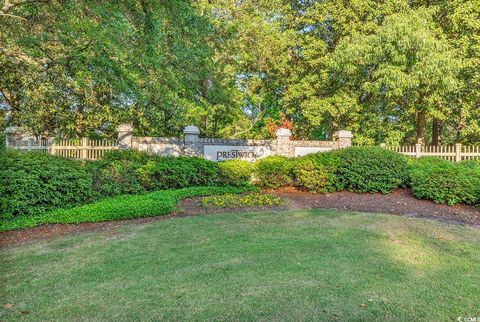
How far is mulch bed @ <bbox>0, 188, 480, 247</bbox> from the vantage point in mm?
5457

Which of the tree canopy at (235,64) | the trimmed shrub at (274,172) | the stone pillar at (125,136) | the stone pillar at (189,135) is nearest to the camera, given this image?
the tree canopy at (235,64)

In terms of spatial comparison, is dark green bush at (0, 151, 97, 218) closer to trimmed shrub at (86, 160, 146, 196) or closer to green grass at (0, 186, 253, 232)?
green grass at (0, 186, 253, 232)

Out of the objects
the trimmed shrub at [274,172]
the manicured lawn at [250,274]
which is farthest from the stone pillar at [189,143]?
the manicured lawn at [250,274]

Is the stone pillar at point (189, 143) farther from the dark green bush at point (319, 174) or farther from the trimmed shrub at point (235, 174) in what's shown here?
the dark green bush at point (319, 174)

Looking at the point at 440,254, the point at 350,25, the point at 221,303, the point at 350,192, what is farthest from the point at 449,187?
the point at 350,25

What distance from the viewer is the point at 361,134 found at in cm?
1565

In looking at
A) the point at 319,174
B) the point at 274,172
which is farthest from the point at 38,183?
the point at 319,174

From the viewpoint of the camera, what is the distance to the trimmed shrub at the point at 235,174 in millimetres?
9617

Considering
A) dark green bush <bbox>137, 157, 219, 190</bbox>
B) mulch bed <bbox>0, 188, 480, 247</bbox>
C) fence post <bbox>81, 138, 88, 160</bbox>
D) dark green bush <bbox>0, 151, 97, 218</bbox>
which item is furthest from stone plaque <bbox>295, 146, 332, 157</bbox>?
fence post <bbox>81, 138, 88, 160</bbox>

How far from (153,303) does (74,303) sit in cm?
77

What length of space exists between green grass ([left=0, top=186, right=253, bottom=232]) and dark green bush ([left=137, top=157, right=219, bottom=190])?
994 mm

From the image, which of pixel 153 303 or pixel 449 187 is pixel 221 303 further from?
pixel 449 187

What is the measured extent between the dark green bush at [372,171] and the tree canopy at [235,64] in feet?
15.7

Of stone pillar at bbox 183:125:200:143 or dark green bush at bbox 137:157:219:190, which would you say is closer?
dark green bush at bbox 137:157:219:190
